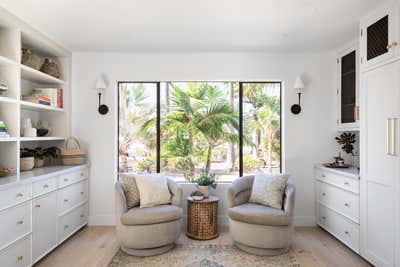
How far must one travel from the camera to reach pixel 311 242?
10.8 ft

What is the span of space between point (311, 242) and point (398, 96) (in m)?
1.96

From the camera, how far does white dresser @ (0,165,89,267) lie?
2273 millimetres

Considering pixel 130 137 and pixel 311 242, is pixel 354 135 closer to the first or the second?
pixel 311 242

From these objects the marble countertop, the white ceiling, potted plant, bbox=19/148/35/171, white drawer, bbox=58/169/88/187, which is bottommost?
white drawer, bbox=58/169/88/187

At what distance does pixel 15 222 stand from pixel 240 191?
2.36 meters

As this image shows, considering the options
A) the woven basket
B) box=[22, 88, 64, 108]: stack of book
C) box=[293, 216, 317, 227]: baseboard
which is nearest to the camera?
box=[22, 88, 64, 108]: stack of book

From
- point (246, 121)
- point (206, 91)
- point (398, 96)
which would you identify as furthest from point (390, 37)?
point (206, 91)

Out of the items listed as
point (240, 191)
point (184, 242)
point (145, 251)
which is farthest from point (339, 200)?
point (145, 251)

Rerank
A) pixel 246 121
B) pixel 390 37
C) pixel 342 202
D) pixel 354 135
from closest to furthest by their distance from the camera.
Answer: pixel 390 37
pixel 342 202
pixel 354 135
pixel 246 121

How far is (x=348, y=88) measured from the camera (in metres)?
3.51

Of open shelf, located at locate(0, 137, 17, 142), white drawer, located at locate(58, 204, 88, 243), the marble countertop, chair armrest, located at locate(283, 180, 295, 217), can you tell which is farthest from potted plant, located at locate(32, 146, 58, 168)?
the marble countertop

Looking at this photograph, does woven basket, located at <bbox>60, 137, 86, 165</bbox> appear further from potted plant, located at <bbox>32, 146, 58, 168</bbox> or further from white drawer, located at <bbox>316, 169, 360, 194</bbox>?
white drawer, located at <bbox>316, 169, 360, 194</bbox>

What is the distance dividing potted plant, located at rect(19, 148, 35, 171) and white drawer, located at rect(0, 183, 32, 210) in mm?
582

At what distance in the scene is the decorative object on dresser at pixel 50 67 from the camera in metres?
3.48
